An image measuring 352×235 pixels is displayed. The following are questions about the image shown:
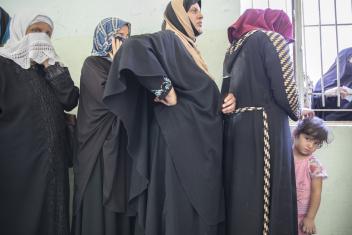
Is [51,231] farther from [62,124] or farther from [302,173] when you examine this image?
[302,173]

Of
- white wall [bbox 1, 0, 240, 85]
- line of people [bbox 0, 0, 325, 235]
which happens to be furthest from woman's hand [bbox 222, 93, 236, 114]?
white wall [bbox 1, 0, 240, 85]

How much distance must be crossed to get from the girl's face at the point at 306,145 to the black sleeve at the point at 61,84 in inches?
47.0

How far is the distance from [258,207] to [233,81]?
0.55m

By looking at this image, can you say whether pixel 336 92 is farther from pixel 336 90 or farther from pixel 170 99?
pixel 170 99

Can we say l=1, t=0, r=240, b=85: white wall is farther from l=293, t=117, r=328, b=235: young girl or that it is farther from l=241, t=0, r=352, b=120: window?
l=293, t=117, r=328, b=235: young girl

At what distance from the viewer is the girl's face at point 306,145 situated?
1.48 meters

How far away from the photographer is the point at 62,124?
1522 mm

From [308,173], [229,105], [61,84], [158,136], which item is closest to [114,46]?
[61,84]

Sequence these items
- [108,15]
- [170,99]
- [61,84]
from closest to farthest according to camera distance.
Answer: [170,99], [61,84], [108,15]

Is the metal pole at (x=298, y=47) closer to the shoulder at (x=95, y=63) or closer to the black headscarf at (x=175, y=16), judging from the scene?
the black headscarf at (x=175, y=16)

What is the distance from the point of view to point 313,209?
58.0 inches

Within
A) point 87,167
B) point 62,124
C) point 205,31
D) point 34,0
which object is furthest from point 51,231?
point 34,0

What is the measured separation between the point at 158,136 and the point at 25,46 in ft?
2.64

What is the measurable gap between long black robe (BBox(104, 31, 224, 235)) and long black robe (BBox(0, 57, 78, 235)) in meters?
0.41
